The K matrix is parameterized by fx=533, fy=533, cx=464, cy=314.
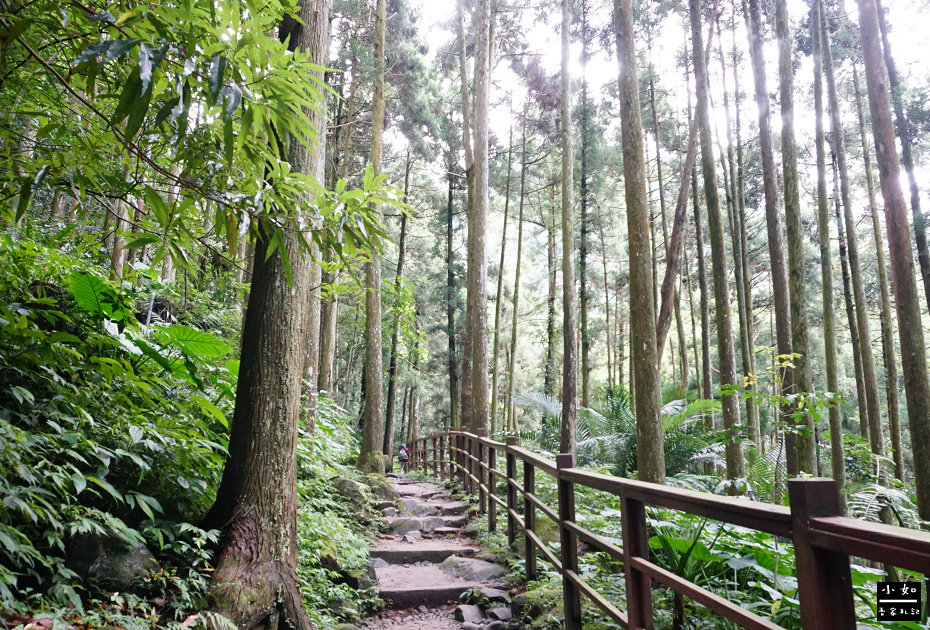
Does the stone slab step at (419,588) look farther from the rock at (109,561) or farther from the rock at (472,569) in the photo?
the rock at (109,561)

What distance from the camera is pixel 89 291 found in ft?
10.4

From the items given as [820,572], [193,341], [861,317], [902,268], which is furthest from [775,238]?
[193,341]

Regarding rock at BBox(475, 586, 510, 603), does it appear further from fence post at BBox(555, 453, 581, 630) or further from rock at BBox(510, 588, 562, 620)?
fence post at BBox(555, 453, 581, 630)

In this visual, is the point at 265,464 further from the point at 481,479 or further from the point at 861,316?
the point at 861,316

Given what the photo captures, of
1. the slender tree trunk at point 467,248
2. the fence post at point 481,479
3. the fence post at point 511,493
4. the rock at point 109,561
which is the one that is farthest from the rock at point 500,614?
the slender tree trunk at point 467,248

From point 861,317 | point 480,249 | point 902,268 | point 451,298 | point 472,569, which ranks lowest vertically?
point 472,569

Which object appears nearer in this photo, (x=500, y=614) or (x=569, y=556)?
(x=569, y=556)

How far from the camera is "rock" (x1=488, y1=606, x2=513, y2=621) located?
13.7 ft

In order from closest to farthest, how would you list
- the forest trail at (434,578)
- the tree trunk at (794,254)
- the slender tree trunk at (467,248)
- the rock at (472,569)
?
the forest trail at (434,578), the rock at (472,569), the tree trunk at (794,254), the slender tree trunk at (467,248)

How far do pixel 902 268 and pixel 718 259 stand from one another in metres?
2.36

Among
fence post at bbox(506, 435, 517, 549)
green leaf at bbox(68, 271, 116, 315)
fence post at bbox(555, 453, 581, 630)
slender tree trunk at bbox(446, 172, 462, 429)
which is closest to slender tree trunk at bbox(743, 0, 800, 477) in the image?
fence post at bbox(506, 435, 517, 549)

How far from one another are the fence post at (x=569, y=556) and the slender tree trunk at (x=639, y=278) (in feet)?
6.33

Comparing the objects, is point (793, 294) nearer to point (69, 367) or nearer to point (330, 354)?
point (69, 367)

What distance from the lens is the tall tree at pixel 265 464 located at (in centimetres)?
299
